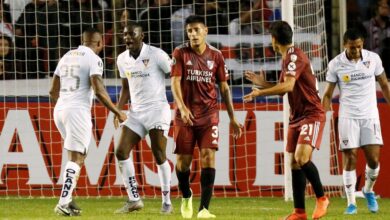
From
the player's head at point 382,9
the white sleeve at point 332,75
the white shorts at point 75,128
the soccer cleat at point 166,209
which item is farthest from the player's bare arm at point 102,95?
the player's head at point 382,9

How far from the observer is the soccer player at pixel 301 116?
12.3 metres

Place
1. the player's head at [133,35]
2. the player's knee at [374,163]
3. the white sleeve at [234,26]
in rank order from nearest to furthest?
the player's head at [133,35] < the player's knee at [374,163] < the white sleeve at [234,26]

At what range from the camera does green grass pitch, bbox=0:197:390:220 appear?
1359cm

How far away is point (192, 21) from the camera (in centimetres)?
1312

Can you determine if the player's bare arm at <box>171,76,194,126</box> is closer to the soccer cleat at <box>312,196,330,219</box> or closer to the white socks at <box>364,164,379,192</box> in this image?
the soccer cleat at <box>312,196,330,219</box>

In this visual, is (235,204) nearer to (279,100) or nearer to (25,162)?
(279,100)

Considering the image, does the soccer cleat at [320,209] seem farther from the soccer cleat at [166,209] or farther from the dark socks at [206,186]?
the soccer cleat at [166,209]

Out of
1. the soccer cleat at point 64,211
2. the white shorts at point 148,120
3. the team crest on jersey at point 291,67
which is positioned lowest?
the soccer cleat at point 64,211

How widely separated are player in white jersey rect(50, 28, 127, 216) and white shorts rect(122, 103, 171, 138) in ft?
2.27

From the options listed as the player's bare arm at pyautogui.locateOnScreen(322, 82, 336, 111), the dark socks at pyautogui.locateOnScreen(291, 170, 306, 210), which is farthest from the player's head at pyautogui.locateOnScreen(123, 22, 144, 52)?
the dark socks at pyautogui.locateOnScreen(291, 170, 306, 210)

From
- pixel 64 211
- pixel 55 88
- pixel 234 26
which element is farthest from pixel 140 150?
pixel 64 211

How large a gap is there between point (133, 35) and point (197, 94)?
1354 millimetres

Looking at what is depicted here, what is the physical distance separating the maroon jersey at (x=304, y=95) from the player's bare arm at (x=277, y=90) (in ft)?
0.51

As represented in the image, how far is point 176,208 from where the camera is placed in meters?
15.1
